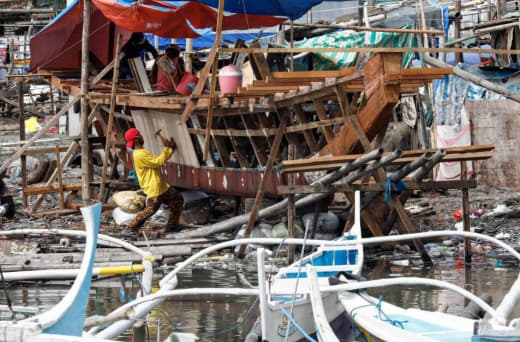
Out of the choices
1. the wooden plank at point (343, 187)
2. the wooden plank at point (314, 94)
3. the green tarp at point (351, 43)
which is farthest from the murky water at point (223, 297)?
the green tarp at point (351, 43)

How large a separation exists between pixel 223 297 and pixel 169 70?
6.78 metres

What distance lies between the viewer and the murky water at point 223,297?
8156 millimetres

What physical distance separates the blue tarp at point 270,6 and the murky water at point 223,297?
535 cm

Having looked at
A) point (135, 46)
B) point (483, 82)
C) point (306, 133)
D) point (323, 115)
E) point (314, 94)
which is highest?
point (135, 46)

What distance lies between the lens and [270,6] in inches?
595

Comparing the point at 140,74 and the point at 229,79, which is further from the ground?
the point at 140,74

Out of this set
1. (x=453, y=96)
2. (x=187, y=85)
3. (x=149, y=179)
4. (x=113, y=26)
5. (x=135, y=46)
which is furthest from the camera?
(x=453, y=96)

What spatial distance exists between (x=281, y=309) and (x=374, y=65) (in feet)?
14.8

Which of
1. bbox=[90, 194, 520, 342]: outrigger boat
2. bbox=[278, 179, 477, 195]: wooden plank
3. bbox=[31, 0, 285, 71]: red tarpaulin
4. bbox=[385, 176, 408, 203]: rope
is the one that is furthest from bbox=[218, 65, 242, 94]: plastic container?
bbox=[90, 194, 520, 342]: outrigger boat

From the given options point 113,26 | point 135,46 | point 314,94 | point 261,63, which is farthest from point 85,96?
point 113,26

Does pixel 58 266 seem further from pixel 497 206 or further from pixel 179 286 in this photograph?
pixel 497 206

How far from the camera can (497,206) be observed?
1501cm

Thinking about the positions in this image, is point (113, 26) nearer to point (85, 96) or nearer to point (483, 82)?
point (85, 96)

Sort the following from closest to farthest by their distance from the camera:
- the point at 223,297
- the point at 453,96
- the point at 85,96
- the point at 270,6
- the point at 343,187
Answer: the point at 223,297 → the point at 343,187 → the point at 85,96 → the point at 270,6 → the point at 453,96
